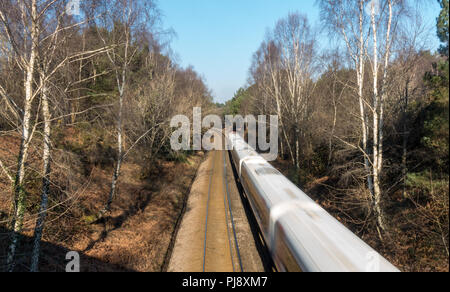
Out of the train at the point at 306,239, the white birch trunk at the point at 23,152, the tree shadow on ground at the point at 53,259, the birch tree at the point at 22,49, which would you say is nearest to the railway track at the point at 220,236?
the train at the point at 306,239

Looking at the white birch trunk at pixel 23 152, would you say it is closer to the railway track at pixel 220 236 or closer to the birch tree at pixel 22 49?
the birch tree at pixel 22 49

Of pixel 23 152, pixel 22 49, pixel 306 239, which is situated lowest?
pixel 306 239

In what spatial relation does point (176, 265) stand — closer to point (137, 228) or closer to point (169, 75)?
point (137, 228)

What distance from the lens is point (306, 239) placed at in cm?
473

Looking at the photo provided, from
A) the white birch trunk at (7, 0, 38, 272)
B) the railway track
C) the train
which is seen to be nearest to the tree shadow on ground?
the white birch trunk at (7, 0, 38, 272)

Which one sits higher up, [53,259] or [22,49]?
[22,49]

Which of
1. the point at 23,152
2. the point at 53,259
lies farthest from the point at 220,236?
the point at 23,152

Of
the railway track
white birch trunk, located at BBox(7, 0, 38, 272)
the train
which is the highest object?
white birch trunk, located at BBox(7, 0, 38, 272)

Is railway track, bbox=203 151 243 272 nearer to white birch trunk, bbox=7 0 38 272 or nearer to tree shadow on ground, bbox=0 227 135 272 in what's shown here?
tree shadow on ground, bbox=0 227 135 272

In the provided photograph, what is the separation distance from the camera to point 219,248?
359 inches

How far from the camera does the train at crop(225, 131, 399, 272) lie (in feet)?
13.1

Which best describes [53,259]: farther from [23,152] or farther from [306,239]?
[306,239]
